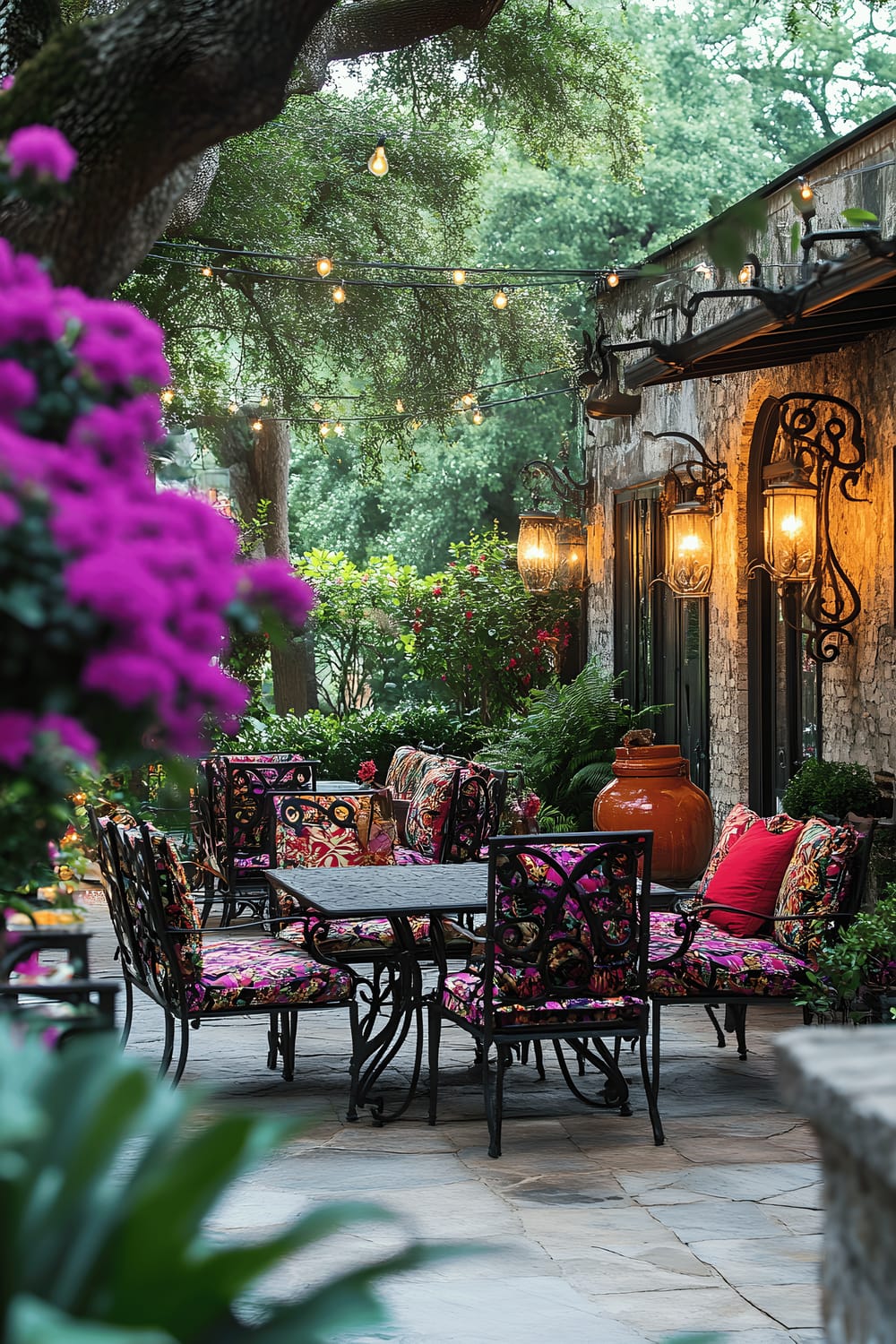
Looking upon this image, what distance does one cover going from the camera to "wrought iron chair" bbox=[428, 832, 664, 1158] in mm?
4516

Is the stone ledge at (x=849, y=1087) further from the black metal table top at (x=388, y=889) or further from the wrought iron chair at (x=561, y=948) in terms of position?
the black metal table top at (x=388, y=889)

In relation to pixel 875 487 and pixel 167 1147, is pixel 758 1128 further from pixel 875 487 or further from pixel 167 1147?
pixel 167 1147

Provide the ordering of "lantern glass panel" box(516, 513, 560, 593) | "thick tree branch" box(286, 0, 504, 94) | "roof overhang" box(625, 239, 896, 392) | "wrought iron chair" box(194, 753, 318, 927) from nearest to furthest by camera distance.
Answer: "roof overhang" box(625, 239, 896, 392) < "wrought iron chair" box(194, 753, 318, 927) < "thick tree branch" box(286, 0, 504, 94) < "lantern glass panel" box(516, 513, 560, 593)

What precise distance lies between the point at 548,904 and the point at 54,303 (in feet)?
11.1

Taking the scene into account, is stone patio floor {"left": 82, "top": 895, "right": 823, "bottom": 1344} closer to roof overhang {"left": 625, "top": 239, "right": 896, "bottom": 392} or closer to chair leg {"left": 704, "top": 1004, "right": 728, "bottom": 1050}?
chair leg {"left": 704, "top": 1004, "right": 728, "bottom": 1050}

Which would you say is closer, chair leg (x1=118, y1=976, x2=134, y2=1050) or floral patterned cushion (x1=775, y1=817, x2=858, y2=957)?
floral patterned cushion (x1=775, y1=817, x2=858, y2=957)

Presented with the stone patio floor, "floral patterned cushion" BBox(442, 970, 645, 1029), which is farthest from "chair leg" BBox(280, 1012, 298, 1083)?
"floral patterned cushion" BBox(442, 970, 645, 1029)

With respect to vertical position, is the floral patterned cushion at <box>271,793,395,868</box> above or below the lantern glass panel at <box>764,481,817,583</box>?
below

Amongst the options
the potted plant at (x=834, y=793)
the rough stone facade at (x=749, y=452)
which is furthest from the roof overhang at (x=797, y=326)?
the potted plant at (x=834, y=793)

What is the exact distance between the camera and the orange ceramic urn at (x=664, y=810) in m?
7.25

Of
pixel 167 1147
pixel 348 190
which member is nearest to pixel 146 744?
pixel 167 1147

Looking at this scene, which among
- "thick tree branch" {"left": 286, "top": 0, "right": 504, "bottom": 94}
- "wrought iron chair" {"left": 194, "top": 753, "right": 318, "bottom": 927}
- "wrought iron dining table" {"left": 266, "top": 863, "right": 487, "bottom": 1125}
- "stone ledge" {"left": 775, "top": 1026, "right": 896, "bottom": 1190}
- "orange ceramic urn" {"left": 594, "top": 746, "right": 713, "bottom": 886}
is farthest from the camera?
"thick tree branch" {"left": 286, "top": 0, "right": 504, "bottom": 94}

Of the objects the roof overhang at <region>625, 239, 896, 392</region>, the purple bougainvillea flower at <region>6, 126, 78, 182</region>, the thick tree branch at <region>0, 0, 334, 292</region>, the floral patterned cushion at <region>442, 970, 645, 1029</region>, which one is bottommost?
the floral patterned cushion at <region>442, 970, 645, 1029</region>

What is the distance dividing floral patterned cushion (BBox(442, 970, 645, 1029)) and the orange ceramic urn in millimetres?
2569
